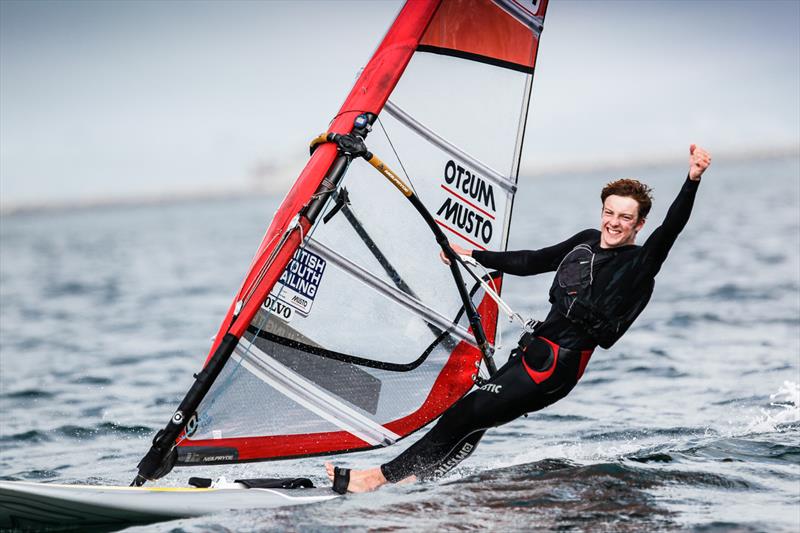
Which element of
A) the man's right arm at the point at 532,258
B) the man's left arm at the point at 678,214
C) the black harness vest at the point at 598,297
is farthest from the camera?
the man's right arm at the point at 532,258

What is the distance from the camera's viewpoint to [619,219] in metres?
4.79

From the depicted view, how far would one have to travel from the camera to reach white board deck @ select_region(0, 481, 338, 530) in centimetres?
470

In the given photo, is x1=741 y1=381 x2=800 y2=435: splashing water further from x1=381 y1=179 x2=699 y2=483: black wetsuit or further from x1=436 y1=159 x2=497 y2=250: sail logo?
x1=436 y1=159 x2=497 y2=250: sail logo

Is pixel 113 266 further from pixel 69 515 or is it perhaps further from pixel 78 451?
pixel 69 515

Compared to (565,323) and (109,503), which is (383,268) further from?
(109,503)

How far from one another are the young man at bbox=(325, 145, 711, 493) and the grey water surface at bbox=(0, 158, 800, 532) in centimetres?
21

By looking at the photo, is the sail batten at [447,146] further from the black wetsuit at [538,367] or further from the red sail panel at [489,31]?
the black wetsuit at [538,367]

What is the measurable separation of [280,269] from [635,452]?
8.48 feet

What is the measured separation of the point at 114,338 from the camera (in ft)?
48.9

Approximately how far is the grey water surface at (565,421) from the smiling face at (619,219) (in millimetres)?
1321

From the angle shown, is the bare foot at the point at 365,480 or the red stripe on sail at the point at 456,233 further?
the red stripe on sail at the point at 456,233

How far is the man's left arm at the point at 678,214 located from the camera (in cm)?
436

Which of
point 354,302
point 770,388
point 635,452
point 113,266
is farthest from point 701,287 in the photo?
point 113,266

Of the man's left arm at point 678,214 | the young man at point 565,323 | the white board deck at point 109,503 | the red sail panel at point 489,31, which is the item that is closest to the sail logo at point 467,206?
the young man at point 565,323
